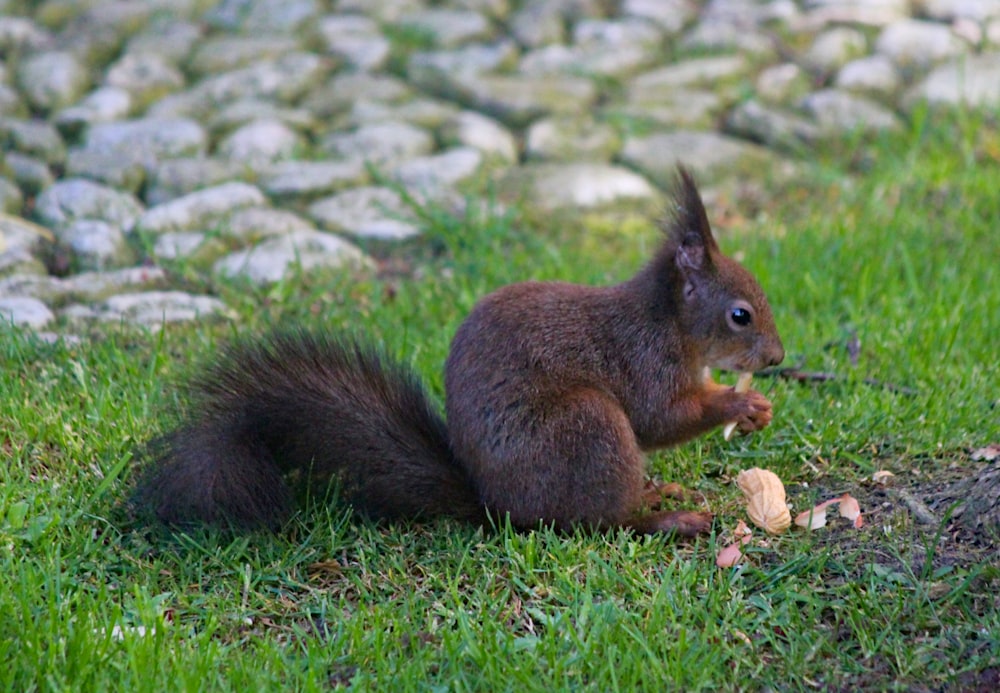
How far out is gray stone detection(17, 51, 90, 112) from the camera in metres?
5.02

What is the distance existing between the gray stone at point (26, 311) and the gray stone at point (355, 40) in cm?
251

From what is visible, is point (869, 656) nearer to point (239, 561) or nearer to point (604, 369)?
point (604, 369)

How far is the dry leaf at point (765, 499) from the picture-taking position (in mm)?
2570

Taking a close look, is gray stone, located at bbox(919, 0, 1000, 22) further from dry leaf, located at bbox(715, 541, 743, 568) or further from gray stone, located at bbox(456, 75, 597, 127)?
dry leaf, located at bbox(715, 541, 743, 568)

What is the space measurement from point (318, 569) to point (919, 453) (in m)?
1.43

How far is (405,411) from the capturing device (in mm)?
2633

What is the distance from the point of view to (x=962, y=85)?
5359 mm

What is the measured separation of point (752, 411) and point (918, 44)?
12.4 ft

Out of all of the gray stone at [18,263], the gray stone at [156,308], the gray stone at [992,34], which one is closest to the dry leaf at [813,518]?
the gray stone at [156,308]

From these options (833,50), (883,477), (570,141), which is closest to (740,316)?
(883,477)

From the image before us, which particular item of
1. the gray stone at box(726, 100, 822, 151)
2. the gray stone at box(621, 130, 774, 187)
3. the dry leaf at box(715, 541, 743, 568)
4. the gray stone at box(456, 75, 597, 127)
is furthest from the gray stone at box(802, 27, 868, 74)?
the dry leaf at box(715, 541, 743, 568)

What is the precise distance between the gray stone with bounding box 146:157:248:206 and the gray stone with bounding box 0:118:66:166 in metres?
0.40

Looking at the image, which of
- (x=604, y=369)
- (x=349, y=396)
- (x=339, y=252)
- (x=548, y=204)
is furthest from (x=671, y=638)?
(x=548, y=204)

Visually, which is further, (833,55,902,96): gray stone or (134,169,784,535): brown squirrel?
(833,55,902,96): gray stone
